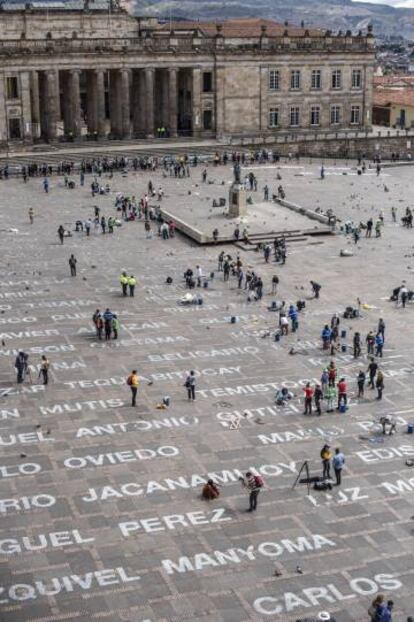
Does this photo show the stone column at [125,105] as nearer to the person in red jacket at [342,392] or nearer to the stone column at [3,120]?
the stone column at [3,120]

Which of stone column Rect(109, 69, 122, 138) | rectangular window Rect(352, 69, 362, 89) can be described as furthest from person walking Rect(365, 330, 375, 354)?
rectangular window Rect(352, 69, 362, 89)

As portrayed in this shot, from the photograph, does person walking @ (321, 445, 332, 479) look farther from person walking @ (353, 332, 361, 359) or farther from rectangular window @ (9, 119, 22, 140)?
rectangular window @ (9, 119, 22, 140)

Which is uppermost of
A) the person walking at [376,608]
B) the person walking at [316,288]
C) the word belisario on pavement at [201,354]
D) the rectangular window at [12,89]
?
the rectangular window at [12,89]

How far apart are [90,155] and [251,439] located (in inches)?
2625

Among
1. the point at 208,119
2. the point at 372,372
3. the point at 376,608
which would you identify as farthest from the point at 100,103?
the point at 376,608

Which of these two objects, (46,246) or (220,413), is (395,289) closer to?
(220,413)

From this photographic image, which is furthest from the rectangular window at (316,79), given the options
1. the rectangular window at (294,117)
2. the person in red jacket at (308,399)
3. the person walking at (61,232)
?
the person in red jacket at (308,399)

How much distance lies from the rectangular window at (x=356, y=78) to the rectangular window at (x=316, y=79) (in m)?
4.30

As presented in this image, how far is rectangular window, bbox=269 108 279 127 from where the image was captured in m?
111

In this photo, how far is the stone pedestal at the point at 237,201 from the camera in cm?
7031

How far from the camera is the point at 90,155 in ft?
318

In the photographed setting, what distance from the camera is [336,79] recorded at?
112500mm

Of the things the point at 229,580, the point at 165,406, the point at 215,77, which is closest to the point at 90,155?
the point at 215,77

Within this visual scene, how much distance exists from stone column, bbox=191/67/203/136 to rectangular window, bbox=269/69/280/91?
8.21 meters
